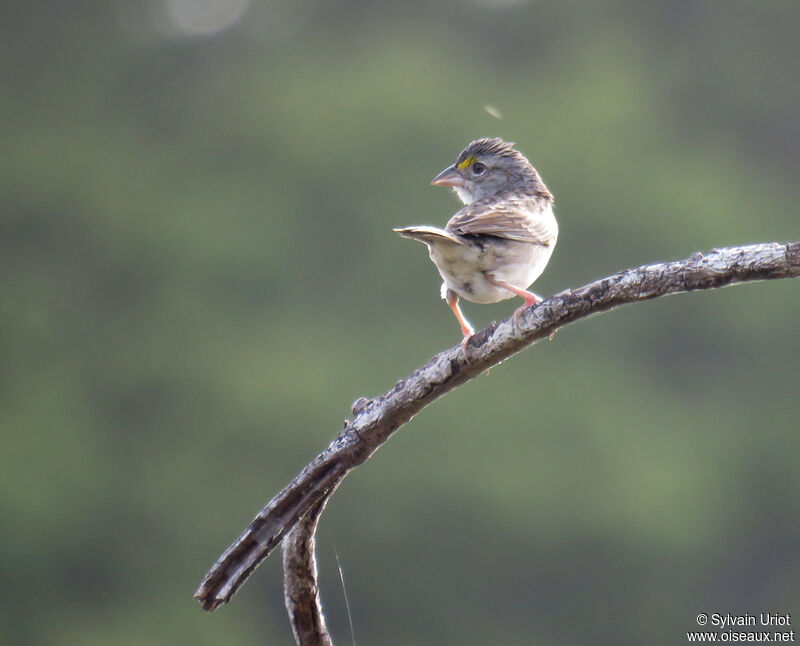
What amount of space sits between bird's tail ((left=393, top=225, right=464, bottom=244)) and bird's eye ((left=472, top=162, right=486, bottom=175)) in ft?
6.69

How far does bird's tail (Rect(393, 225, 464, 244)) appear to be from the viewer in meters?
4.65

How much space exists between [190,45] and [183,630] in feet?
48.9

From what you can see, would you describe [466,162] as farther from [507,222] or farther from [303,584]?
[303,584]

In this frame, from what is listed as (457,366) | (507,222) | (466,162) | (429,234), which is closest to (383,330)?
(466,162)

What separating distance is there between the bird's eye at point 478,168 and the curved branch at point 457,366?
3942mm

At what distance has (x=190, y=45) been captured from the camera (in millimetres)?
28938

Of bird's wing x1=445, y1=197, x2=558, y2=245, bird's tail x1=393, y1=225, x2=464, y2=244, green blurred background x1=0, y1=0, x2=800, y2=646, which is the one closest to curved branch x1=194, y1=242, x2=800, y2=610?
bird's tail x1=393, y1=225, x2=464, y2=244

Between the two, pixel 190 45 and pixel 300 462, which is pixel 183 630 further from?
pixel 190 45

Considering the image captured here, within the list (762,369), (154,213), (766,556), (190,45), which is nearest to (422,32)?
(190,45)

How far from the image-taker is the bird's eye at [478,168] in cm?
697

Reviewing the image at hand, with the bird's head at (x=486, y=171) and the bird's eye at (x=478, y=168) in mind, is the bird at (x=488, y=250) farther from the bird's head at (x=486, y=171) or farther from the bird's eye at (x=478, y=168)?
the bird's eye at (x=478, y=168)

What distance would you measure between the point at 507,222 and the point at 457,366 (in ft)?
7.53

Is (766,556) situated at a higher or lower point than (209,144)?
lower

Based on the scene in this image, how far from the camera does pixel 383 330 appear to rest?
22.3 metres
